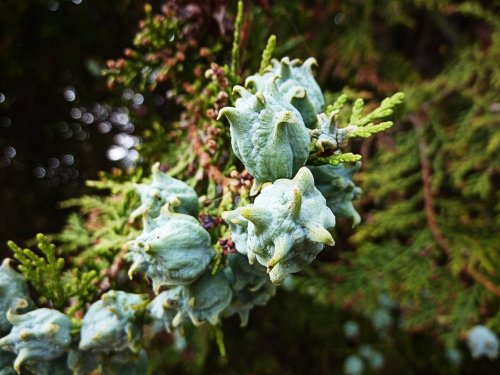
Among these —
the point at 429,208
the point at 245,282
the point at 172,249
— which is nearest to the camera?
the point at 172,249

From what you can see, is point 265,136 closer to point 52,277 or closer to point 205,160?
point 205,160

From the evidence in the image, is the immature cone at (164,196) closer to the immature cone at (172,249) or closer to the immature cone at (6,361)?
the immature cone at (172,249)

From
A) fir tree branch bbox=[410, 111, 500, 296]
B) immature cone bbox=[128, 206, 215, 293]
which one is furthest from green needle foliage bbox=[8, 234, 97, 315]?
fir tree branch bbox=[410, 111, 500, 296]

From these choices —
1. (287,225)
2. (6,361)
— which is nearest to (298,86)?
(287,225)

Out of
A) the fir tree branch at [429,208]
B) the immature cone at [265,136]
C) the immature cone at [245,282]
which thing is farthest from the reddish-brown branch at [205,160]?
the fir tree branch at [429,208]

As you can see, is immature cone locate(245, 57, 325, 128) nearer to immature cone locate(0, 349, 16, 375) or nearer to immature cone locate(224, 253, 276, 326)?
immature cone locate(224, 253, 276, 326)

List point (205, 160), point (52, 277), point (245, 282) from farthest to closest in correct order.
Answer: point (205, 160) → point (52, 277) → point (245, 282)

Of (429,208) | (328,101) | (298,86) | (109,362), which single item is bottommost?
(429,208)
